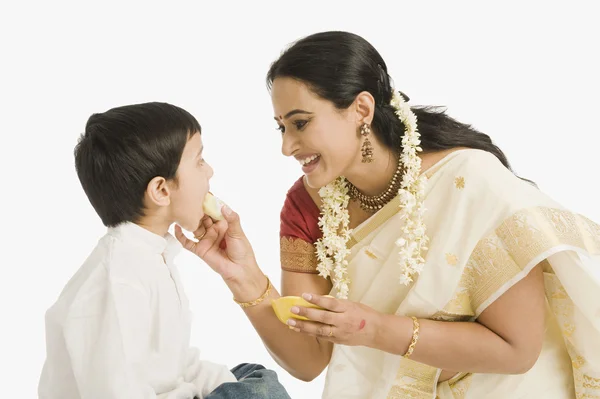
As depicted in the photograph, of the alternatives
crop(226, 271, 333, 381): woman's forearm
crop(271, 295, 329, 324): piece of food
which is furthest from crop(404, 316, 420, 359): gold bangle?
crop(226, 271, 333, 381): woman's forearm

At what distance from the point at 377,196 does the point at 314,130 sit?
0.39m

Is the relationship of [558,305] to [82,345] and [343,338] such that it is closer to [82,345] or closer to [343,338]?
[343,338]

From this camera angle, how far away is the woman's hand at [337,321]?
2.24 meters

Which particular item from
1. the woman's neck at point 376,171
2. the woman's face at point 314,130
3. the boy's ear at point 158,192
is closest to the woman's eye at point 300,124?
the woman's face at point 314,130

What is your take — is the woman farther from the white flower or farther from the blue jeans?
the blue jeans

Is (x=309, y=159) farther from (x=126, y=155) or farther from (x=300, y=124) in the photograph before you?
(x=126, y=155)

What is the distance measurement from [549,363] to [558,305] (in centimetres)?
20

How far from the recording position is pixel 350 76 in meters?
2.48

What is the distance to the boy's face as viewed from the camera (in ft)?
7.47

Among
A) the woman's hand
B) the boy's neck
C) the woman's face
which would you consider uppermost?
the woman's face

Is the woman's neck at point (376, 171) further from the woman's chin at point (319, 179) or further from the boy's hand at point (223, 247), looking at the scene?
the boy's hand at point (223, 247)

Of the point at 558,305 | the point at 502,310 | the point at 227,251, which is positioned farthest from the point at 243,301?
the point at 558,305

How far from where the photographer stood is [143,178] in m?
2.21

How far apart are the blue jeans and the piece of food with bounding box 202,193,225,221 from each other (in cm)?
48
